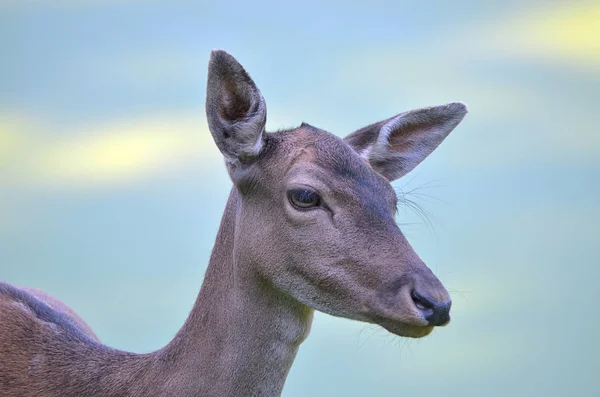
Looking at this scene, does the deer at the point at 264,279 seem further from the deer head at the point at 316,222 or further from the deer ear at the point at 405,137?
the deer ear at the point at 405,137

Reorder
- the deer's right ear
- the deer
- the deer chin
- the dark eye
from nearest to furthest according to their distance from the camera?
the deer chin
the deer
the dark eye
the deer's right ear

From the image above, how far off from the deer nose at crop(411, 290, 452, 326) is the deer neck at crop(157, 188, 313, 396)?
97 cm

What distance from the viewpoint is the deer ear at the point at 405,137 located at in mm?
8055

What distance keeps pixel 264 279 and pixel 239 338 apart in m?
0.43

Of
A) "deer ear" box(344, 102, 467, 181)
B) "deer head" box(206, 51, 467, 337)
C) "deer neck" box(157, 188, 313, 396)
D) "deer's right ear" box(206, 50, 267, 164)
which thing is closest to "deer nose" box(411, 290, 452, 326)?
"deer head" box(206, 51, 467, 337)

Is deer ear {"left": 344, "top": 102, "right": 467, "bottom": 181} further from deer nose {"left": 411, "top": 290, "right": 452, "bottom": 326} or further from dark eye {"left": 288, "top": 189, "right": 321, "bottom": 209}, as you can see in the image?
deer nose {"left": 411, "top": 290, "right": 452, "bottom": 326}

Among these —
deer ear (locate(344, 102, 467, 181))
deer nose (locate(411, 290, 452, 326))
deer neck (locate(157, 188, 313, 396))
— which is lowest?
deer neck (locate(157, 188, 313, 396))

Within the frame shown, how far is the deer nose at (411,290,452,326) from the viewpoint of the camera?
6156mm

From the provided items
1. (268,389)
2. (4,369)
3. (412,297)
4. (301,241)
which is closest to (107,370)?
(4,369)

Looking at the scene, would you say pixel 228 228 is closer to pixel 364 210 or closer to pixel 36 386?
pixel 364 210

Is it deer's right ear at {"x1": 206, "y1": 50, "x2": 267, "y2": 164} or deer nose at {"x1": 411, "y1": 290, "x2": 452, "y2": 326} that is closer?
deer nose at {"x1": 411, "y1": 290, "x2": 452, "y2": 326}

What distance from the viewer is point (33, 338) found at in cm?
766

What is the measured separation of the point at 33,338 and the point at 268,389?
196cm

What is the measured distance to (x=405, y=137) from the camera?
830cm
